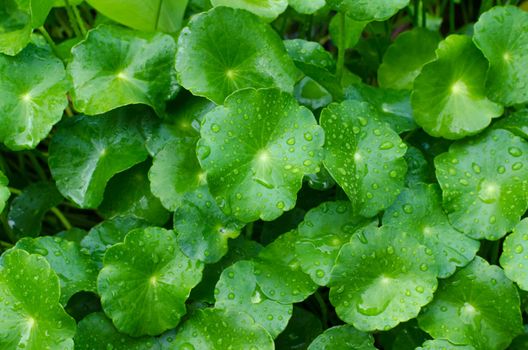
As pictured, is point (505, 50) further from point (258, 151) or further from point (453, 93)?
point (258, 151)

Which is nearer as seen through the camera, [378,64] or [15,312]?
[15,312]

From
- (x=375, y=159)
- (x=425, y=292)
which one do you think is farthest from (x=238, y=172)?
(x=425, y=292)

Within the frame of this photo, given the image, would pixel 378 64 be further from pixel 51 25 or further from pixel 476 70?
pixel 51 25

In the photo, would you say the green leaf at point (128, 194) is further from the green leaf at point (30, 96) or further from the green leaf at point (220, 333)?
the green leaf at point (220, 333)

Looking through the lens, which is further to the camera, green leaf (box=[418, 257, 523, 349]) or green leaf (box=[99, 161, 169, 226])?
green leaf (box=[99, 161, 169, 226])

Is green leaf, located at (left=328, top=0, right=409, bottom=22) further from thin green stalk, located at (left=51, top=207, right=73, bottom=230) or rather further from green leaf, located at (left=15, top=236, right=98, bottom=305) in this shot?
thin green stalk, located at (left=51, top=207, right=73, bottom=230)

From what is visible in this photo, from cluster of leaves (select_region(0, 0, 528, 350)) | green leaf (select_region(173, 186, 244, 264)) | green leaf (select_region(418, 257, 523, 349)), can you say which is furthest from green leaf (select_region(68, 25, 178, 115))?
green leaf (select_region(418, 257, 523, 349))

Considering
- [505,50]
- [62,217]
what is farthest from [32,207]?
[505,50]
